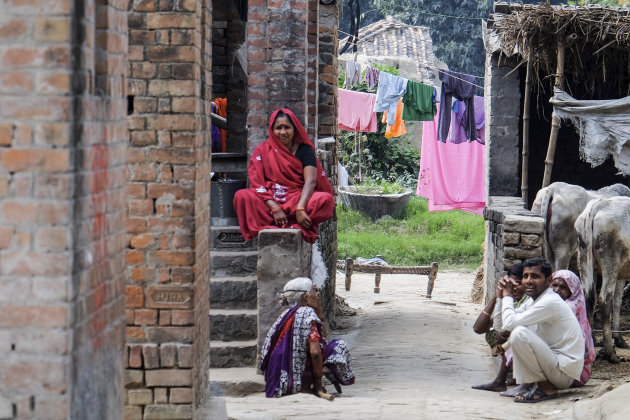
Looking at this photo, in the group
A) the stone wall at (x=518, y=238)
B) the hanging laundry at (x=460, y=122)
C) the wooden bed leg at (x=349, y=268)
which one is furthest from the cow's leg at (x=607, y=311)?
the hanging laundry at (x=460, y=122)

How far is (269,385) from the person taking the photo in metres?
7.16

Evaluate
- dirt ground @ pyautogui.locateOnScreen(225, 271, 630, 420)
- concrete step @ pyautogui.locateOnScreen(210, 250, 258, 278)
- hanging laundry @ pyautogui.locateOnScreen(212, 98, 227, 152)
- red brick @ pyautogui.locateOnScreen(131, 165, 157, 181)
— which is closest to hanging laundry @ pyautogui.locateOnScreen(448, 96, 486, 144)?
dirt ground @ pyautogui.locateOnScreen(225, 271, 630, 420)

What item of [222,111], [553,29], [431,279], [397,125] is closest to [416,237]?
[397,125]

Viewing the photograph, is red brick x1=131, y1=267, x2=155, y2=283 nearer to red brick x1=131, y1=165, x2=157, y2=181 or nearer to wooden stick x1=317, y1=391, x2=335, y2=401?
red brick x1=131, y1=165, x2=157, y2=181

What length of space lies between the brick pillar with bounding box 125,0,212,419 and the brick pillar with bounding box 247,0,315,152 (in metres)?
3.72

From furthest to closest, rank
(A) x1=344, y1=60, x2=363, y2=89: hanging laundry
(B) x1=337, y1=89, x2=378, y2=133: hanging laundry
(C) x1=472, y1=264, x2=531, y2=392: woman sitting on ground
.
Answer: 1. (B) x1=337, y1=89, x2=378, y2=133: hanging laundry
2. (A) x1=344, y1=60, x2=363, y2=89: hanging laundry
3. (C) x1=472, y1=264, x2=531, y2=392: woman sitting on ground

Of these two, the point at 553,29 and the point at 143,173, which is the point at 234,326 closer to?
the point at 143,173

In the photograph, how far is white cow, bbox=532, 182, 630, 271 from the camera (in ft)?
32.0

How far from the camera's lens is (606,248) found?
30.0ft

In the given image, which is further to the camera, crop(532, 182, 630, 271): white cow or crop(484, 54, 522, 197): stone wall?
crop(484, 54, 522, 197): stone wall

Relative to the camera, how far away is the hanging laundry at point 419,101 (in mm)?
18391

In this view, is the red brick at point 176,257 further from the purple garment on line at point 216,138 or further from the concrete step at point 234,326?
the purple garment on line at point 216,138

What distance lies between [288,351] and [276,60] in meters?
Result: 3.17

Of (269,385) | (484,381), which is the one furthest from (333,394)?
(484,381)
